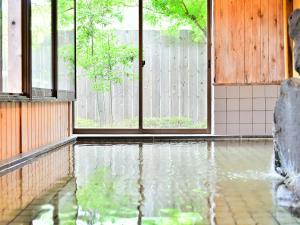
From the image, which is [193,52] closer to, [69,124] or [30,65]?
[69,124]

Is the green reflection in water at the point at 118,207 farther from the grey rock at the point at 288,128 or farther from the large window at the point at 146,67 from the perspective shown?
the large window at the point at 146,67

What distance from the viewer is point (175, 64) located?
8.63 metres

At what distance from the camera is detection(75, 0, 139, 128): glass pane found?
28.1ft

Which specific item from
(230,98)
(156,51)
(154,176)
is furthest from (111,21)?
(154,176)

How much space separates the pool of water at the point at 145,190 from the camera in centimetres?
259

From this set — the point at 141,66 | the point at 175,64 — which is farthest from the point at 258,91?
the point at 141,66

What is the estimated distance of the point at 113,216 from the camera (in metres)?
2.59

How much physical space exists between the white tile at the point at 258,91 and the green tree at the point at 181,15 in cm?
119

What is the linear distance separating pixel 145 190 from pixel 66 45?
470 cm

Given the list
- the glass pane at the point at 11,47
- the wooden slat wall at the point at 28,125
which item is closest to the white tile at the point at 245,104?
the wooden slat wall at the point at 28,125

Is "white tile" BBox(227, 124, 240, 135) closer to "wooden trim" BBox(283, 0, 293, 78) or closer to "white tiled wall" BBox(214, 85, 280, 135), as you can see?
"white tiled wall" BBox(214, 85, 280, 135)

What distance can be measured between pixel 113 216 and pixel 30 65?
3122mm

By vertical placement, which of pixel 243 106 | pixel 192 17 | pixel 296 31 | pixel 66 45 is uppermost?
pixel 192 17

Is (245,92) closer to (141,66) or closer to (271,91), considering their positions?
(271,91)
